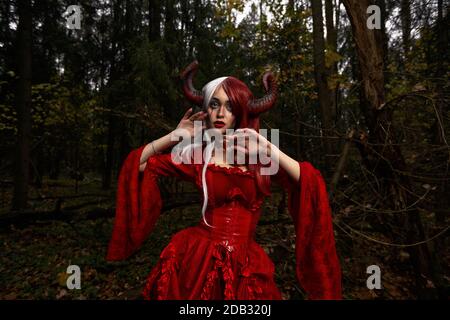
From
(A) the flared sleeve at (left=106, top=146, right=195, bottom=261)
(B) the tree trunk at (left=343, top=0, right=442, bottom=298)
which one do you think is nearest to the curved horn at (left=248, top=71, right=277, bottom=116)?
(A) the flared sleeve at (left=106, top=146, right=195, bottom=261)

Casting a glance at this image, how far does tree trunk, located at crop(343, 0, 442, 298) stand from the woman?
1.59 meters

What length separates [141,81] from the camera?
21.6 ft

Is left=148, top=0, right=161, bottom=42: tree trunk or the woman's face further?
left=148, top=0, right=161, bottom=42: tree trunk

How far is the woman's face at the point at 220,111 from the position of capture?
1.79m

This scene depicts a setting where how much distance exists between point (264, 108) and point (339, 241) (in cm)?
331

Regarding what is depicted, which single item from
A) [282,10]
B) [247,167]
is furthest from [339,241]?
[282,10]

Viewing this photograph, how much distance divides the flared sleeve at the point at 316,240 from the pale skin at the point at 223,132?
0.34ft

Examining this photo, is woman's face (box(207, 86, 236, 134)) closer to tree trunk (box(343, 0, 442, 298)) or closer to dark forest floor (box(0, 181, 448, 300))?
tree trunk (box(343, 0, 442, 298))

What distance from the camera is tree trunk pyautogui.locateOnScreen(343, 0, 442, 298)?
285cm

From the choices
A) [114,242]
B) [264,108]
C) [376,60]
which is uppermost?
[376,60]

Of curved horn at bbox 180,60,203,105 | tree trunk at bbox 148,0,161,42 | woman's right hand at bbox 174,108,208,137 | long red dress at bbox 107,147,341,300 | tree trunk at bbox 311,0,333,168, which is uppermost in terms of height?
tree trunk at bbox 148,0,161,42

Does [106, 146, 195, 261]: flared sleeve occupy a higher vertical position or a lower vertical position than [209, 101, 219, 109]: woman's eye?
lower

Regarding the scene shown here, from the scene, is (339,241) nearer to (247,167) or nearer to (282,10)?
(247,167)
